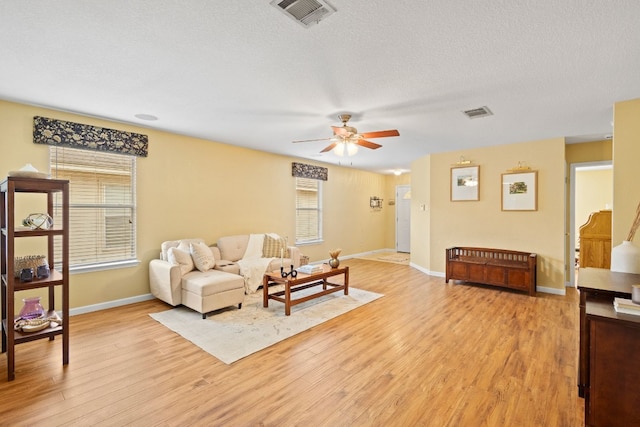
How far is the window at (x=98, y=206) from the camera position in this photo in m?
3.88

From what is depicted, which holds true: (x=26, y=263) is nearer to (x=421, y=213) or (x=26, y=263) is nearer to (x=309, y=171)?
(x=309, y=171)

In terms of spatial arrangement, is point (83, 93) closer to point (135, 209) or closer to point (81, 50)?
point (81, 50)

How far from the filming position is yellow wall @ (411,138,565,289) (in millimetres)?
5039

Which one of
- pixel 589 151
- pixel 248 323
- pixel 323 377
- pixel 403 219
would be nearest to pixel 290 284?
pixel 248 323

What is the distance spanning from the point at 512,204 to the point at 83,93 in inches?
249

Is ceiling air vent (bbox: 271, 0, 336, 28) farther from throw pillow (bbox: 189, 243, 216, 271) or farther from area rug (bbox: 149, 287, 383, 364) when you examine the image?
throw pillow (bbox: 189, 243, 216, 271)

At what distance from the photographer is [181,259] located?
4.16 m

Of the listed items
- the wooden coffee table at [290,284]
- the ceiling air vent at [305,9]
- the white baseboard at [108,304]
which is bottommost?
the white baseboard at [108,304]

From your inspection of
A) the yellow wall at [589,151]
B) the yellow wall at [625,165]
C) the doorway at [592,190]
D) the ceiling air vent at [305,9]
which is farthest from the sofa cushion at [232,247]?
the doorway at [592,190]

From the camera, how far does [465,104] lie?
135 inches

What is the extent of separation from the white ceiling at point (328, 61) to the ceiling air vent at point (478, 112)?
138 mm

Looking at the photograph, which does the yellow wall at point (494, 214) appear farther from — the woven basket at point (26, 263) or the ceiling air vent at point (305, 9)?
the woven basket at point (26, 263)

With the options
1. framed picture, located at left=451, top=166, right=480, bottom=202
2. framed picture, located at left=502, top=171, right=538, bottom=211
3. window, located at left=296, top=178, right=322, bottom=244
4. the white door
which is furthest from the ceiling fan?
the white door

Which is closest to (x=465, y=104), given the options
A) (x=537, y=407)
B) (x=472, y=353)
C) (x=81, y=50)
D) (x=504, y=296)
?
(x=472, y=353)
